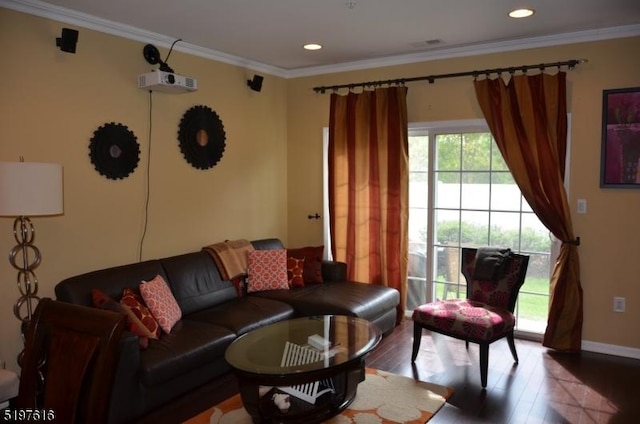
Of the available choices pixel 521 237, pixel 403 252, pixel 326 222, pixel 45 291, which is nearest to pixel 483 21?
pixel 521 237

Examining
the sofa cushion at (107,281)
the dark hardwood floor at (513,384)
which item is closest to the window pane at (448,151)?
the dark hardwood floor at (513,384)

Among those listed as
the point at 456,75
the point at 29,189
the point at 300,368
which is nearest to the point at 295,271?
the point at 300,368

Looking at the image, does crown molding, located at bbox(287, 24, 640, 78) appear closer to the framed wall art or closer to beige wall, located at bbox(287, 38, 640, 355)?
beige wall, located at bbox(287, 38, 640, 355)

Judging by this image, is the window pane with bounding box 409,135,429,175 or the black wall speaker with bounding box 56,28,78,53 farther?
the window pane with bounding box 409,135,429,175

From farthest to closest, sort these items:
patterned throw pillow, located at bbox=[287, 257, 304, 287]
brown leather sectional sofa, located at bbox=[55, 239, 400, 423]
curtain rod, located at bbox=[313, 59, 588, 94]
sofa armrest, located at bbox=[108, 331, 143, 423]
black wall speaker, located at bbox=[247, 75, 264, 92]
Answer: black wall speaker, located at bbox=[247, 75, 264, 92] → patterned throw pillow, located at bbox=[287, 257, 304, 287] → curtain rod, located at bbox=[313, 59, 588, 94] → brown leather sectional sofa, located at bbox=[55, 239, 400, 423] → sofa armrest, located at bbox=[108, 331, 143, 423]

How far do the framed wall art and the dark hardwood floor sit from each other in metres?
1.44

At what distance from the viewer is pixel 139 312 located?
3.26 m

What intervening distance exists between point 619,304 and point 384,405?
2.24 metres

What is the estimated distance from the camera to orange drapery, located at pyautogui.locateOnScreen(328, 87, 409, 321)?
15.6 ft

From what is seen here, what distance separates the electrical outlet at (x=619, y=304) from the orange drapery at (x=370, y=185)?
1769 mm

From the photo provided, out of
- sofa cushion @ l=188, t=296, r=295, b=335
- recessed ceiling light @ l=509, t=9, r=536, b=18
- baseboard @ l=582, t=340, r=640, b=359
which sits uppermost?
recessed ceiling light @ l=509, t=9, r=536, b=18

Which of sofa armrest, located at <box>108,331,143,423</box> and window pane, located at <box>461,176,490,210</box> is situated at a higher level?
window pane, located at <box>461,176,490,210</box>

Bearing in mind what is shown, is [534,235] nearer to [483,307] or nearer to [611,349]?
[483,307]

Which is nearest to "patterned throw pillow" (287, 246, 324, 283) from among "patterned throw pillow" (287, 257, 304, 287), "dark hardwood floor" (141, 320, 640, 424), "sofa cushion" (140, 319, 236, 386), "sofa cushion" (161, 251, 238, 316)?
"patterned throw pillow" (287, 257, 304, 287)
